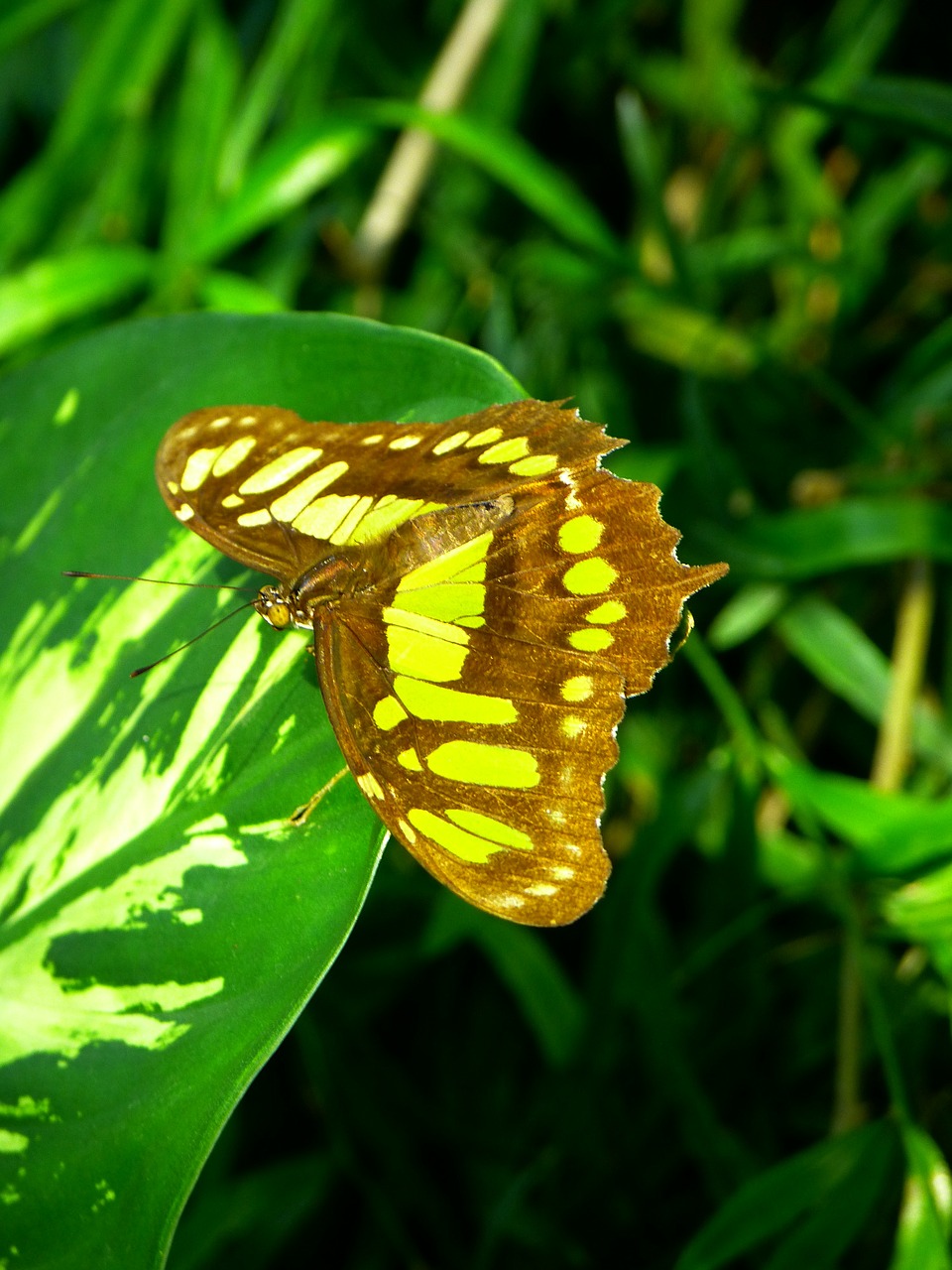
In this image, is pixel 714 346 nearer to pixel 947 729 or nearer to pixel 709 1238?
pixel 947 729

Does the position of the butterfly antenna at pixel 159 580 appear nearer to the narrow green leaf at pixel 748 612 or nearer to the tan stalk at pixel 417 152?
the narrow green leaf at pixel 748 612

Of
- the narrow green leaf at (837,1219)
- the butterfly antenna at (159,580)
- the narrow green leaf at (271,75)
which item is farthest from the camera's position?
the narrow green leaf at (271,75)

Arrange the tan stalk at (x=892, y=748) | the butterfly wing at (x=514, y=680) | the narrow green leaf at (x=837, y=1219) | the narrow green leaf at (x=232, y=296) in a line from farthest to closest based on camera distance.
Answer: the narrow green leaf at (x=232, y=296), the tan stalk at (x=892, y=748), the narrow green leaf at (x=837, y=1219), the butterfly wing at (x=514, y=680)

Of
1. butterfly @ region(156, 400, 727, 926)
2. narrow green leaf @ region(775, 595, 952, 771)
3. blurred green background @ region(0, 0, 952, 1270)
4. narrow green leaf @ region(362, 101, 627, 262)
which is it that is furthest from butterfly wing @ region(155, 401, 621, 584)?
narrow green leaf @ region(362, 101, 627, 262)

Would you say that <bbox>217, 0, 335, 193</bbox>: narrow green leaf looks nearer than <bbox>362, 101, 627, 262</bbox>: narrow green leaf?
No

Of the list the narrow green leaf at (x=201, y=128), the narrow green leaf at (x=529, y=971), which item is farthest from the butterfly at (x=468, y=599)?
the narrow green leaf at (x=201, y=128)

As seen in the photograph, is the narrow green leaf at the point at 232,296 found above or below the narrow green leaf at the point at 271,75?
below

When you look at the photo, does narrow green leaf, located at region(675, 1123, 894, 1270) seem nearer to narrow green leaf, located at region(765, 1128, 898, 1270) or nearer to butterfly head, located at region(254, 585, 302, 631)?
narrow green leaf, located at region(765, 1128, 898, 1270)

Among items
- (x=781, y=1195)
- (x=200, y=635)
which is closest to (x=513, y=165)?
(x=200, y=635)
